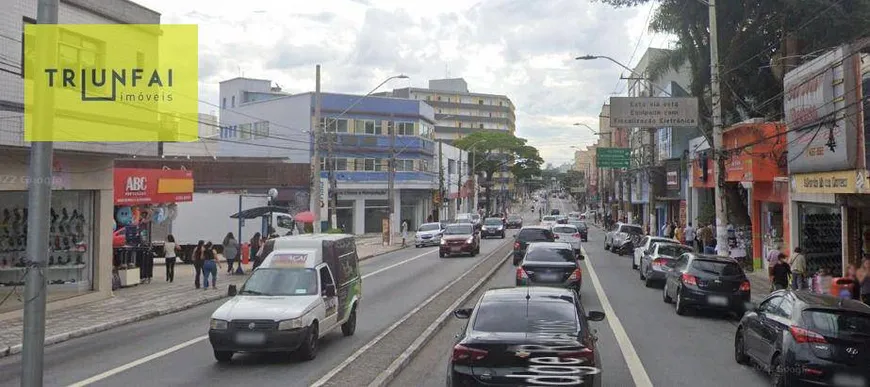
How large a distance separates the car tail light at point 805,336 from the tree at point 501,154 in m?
92.3

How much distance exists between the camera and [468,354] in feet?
24.0

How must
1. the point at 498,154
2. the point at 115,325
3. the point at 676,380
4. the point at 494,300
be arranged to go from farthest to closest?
the point at 498,154 < the point at 115,325 < the point at 676,380 < the point at 494,300

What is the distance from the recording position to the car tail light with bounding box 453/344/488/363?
23.9 feet

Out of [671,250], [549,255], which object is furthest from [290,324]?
[671,250]

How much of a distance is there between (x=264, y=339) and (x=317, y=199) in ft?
65.2

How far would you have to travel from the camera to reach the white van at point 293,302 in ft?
36.7

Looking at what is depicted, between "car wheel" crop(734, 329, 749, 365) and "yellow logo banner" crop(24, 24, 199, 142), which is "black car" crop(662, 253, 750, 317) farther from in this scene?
"yellow logo banner" crop(24, 24, 199, 142)

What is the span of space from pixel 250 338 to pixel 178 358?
1915mm

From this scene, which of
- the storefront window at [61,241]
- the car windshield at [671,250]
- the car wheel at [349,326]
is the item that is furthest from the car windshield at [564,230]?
the car wheel at [349,326]

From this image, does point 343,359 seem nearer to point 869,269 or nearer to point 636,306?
point 636,306

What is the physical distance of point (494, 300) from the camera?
8.70 m

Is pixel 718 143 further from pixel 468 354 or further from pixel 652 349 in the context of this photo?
pixel 468 354

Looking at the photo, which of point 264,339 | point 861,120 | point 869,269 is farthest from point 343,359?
point 861,120

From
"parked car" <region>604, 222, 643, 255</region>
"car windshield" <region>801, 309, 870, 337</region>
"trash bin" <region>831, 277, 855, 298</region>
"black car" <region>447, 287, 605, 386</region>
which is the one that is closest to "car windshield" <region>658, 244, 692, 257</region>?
"trash bin" <region>831, 277, 855, 298</region>
